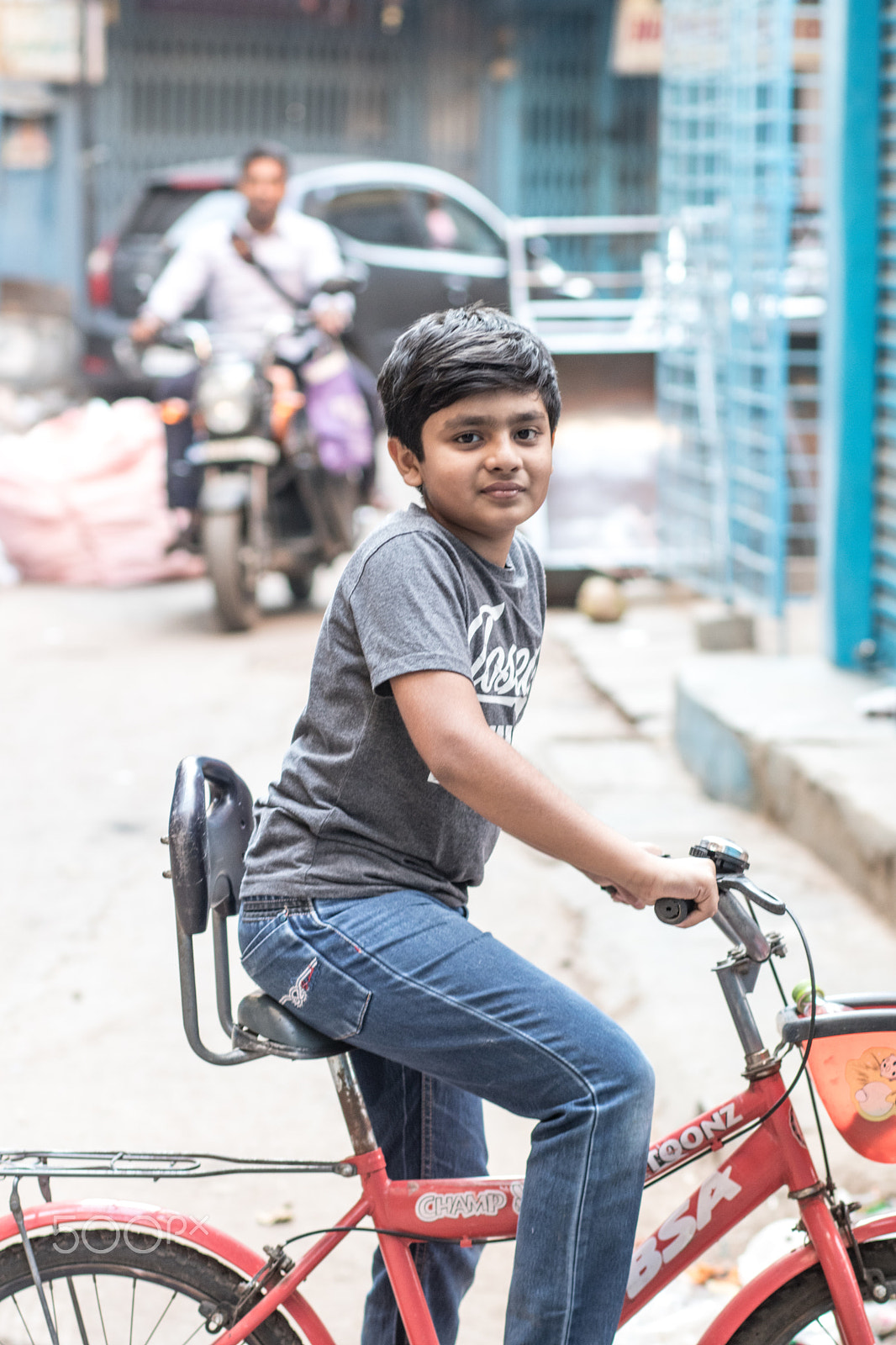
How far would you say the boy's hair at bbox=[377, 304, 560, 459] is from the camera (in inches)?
70.5

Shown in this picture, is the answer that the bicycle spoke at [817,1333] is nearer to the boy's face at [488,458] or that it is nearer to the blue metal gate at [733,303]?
the boy's face at [488,458]

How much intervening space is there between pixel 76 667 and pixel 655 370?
3503 millimetres

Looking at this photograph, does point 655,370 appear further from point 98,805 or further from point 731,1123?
point 731,1123

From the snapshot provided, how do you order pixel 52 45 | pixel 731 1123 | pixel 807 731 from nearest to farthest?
pixel 731 1123
pixel 807 731
pixel 52 45

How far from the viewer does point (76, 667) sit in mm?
7223

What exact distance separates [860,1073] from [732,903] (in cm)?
25

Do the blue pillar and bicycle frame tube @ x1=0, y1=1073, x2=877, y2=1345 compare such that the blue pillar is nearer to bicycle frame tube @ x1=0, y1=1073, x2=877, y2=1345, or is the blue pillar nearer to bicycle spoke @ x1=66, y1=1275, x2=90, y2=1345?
bicycle frame tube @ x1=0, y1=1073, x2=877, y2=1345

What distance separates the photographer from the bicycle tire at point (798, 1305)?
6.15 ft

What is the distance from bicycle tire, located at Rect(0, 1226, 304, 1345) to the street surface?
788 mm

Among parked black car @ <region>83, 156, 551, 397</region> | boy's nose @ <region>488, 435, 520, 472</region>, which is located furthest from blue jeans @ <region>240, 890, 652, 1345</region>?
parked black car @ <region>83, 156, 551, 397</region>

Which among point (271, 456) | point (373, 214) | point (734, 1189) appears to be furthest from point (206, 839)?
point (373, 214)

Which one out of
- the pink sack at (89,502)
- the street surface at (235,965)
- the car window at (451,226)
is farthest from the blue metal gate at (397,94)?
the street surface at (235,965)

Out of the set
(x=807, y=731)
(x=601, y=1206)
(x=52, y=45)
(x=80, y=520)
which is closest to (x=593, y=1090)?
(x=601, y=1206)

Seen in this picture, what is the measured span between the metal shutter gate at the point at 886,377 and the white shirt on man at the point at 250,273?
10.6 feet
